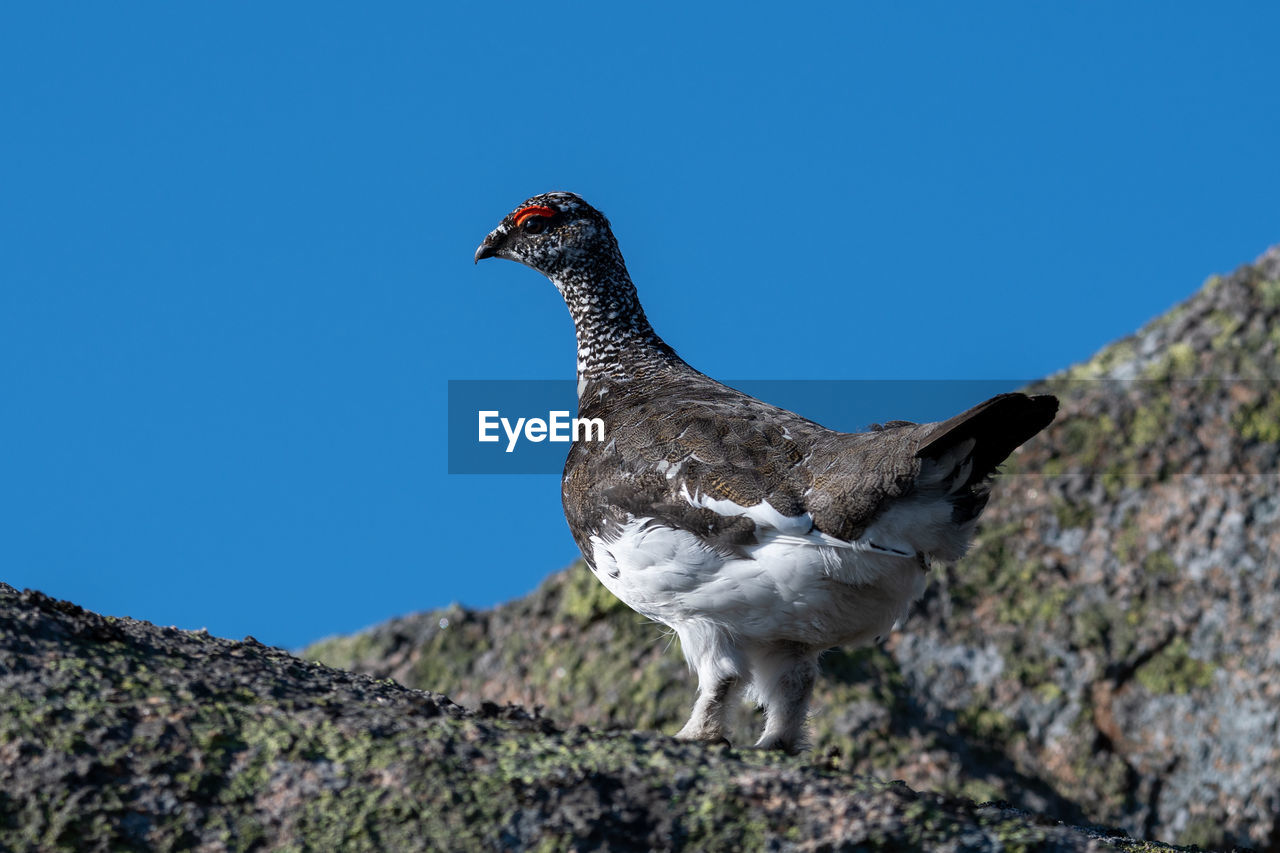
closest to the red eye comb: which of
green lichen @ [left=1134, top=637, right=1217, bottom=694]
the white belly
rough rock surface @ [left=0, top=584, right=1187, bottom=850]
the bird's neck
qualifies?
the bird's neck

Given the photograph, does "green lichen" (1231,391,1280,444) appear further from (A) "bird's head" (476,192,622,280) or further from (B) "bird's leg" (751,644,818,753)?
(B) "bird's leg" (751,644,818,753)

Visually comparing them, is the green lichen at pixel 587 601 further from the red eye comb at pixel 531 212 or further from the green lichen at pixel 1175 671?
the green lichen at pixel 1175 671

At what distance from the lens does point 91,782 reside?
505cm

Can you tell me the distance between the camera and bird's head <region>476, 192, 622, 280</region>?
9.64 meters

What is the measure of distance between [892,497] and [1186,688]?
582 cm

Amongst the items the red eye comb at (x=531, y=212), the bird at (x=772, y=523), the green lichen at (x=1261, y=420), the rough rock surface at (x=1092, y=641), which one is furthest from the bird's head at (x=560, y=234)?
the green lichen at (x=1261, y=420)

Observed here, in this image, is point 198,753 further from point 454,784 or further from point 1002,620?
point 1002,620

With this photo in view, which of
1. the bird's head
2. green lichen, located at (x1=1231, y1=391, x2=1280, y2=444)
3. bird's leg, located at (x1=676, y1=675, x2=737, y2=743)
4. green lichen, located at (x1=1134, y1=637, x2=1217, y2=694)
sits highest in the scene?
the bird's head

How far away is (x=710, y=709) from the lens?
752 cm

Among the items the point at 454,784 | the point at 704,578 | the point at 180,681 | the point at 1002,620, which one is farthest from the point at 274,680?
the point at 1002,620

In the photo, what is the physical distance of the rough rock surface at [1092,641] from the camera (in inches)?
426

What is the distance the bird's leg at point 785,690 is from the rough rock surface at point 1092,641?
321 centimetres

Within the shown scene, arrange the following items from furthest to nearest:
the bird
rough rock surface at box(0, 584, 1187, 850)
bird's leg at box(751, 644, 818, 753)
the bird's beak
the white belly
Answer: the bird's beak, bird's leg at box(751, 644, 818, 753), the white belly, the bird, rough rock surface at box(0, 584, 1187, 850)

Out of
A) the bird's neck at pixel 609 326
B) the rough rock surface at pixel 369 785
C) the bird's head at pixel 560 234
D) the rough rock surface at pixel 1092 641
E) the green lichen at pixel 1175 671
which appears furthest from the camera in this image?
the green lichen at pixel 1175 671
